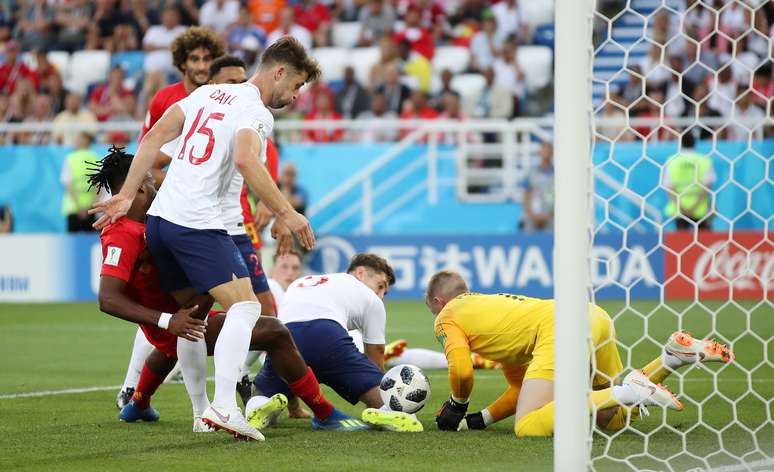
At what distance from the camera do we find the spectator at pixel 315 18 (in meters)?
19.1

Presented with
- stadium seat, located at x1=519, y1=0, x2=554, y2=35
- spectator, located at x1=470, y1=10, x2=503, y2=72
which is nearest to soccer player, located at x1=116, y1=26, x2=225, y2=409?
spectator, located at x1=470, y1=10, x2=503, y2=72

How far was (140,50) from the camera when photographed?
19.6m

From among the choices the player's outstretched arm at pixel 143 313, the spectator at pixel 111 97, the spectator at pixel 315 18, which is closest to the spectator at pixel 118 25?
the spectator at pixel 111 97

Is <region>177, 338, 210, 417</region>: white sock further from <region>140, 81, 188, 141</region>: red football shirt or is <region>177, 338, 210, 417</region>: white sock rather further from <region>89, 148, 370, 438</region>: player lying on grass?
<region>140, 81, 188, 141</region>: red football shirt

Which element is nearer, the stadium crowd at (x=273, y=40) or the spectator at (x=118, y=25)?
the stadium crowd at (x=273, y=40)

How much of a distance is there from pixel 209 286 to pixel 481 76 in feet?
41.7

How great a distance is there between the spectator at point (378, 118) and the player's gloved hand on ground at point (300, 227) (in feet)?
36.2

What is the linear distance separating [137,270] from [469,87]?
12.0 metres

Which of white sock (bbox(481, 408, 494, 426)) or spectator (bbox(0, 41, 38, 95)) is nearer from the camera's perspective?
white sock (bbox(481, 408, 494, 426))

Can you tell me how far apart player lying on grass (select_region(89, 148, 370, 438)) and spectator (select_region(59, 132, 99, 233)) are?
32.9ft

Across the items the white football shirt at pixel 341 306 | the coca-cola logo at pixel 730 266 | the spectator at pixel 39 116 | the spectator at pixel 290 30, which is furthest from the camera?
the spectator at pixel 290 30

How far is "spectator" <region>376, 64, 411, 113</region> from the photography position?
17.3 metres

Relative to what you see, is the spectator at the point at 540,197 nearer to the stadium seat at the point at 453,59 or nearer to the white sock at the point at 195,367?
the stadium seat at the point at 453,59

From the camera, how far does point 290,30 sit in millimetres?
18828
